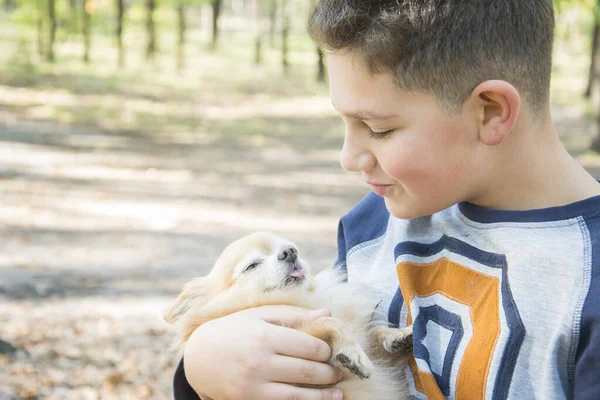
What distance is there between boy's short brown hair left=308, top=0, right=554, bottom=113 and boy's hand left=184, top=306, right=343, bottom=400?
73 cm

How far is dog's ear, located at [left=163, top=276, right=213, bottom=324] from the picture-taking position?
7.67 ft

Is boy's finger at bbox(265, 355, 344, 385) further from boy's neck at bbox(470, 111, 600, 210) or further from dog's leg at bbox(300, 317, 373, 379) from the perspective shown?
boy's neck at bbox(470, 111, 600, 210)

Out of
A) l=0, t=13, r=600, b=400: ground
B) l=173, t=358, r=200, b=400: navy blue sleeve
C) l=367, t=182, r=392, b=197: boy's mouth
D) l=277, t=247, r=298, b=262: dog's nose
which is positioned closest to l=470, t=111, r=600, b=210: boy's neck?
l=367, t=182, r=392, b=197: boy's mouth

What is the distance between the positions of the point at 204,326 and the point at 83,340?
10.3ft

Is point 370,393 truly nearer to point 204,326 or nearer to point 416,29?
point 204,326

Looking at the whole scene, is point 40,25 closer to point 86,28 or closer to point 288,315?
point 86,28

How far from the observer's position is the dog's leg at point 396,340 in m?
1.96

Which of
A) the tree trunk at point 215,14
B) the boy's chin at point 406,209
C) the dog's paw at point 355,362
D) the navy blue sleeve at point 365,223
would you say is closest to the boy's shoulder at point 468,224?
the navy blue sleeve at point 365,223

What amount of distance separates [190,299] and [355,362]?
73 cm

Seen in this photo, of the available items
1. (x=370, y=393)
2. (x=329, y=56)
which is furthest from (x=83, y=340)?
(x=329, y=56)

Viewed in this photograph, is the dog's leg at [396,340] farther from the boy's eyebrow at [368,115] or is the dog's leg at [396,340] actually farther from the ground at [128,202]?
the ground at [128,202]

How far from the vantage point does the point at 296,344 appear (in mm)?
1810

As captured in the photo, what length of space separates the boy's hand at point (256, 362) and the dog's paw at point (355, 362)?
4 centimetres

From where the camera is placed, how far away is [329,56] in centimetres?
174
